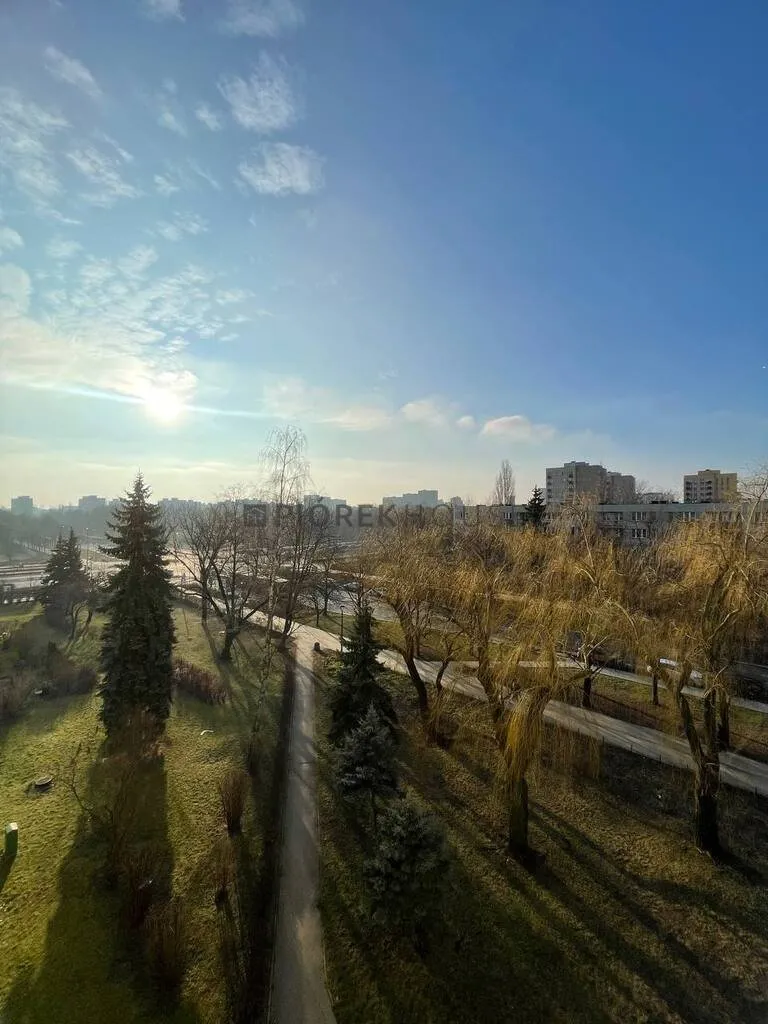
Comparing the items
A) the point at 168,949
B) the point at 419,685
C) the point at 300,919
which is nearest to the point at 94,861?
the point at 168,949

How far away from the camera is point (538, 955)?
24.8 ft

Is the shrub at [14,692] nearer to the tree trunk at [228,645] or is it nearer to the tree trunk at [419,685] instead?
the tree trunk at [228,645]

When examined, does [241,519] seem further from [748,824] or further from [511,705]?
[748,824]

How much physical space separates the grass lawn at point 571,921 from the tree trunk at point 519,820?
338 millimetres

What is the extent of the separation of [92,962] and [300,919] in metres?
3.20

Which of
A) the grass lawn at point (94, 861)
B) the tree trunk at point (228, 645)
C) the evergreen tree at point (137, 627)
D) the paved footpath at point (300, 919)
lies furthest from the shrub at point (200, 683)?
the paved footpath at point (300, 919)

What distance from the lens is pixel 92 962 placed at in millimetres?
7324

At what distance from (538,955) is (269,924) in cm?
446

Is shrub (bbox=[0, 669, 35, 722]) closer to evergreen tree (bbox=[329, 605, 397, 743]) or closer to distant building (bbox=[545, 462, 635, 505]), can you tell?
evergreen tree (bbox=[329, 605, 397, 743])

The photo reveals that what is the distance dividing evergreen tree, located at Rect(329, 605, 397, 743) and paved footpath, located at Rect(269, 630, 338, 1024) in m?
1.55

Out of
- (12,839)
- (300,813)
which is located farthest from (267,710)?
(12,839)

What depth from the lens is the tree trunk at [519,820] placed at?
9.48 m

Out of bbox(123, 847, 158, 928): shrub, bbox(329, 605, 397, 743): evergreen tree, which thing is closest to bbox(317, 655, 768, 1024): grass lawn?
bbox(329, 605, 397, 743): evergreen tree

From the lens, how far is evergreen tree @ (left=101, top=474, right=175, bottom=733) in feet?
44.2
